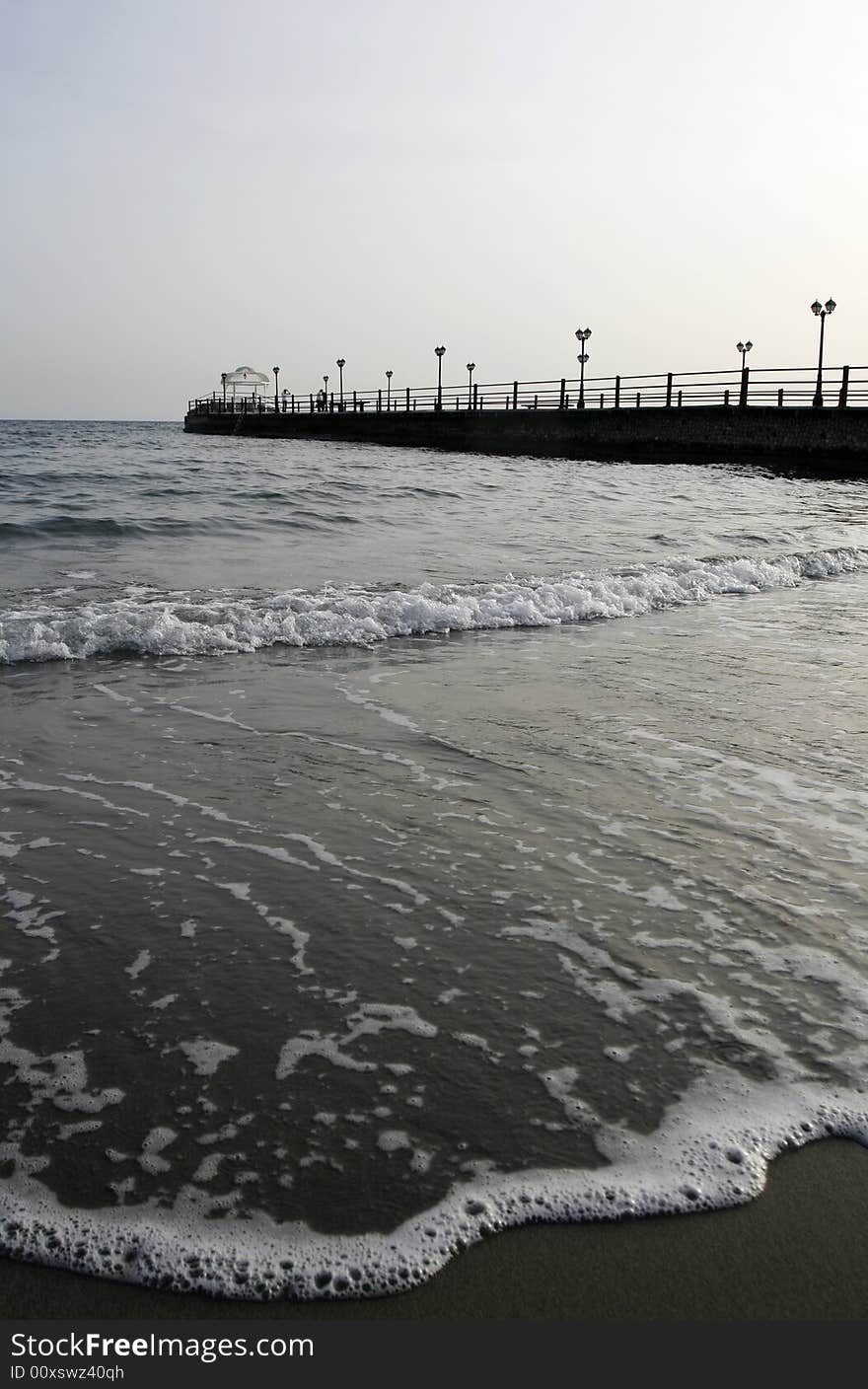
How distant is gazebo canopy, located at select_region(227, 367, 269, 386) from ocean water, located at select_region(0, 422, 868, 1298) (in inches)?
2565

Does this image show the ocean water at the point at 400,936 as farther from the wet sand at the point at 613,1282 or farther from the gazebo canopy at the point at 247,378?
the gazebo canopy at the point at 247,378

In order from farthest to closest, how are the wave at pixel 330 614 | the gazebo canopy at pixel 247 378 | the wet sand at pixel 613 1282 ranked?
the gazebo canopy at pixel 247 378, the wave at pixel 330 614, the wet sand at pixel 613 1282

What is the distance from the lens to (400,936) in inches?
118

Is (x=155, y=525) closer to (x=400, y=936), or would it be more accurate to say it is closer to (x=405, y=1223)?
(x=400, y=936)

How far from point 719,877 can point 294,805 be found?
163cm

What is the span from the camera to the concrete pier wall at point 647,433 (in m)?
31.2

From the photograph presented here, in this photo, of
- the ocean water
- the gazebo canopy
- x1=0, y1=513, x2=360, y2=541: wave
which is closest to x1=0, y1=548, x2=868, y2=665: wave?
the ocean water

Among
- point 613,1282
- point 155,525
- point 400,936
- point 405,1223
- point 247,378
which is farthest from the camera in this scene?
point 247,378

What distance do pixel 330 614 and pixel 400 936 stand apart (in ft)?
18.3

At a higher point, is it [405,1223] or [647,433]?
[647,433]

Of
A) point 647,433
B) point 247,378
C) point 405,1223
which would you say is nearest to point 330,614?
point 405,1223

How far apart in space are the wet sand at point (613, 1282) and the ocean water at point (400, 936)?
0.13 ft

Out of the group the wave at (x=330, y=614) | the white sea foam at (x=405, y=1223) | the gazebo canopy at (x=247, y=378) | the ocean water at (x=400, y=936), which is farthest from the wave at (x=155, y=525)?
the gazebo canopy at (x=247, y=378)

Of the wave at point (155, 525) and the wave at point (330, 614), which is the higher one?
the wave at point (155, 525)
